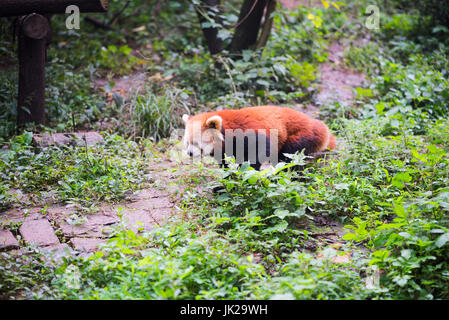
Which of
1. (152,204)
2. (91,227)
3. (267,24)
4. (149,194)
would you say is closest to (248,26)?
(267,24)

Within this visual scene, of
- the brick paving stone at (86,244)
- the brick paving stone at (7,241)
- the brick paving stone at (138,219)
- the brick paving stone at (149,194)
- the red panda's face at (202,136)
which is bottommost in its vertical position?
the brick paving stone at (86,244)

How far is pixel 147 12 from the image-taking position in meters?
7.84

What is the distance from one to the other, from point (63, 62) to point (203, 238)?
4.45 meters

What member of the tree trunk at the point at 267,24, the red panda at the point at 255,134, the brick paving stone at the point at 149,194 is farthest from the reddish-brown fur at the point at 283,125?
the tree trunk at the point at 267,24

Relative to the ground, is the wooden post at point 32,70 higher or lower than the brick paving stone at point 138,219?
higher

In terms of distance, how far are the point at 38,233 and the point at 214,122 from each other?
1576 millimetres

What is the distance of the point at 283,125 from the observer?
148 inches

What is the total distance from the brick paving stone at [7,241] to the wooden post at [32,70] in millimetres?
2114

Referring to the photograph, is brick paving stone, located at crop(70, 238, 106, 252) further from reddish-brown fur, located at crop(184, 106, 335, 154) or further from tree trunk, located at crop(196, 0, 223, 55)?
tree trunk, located at crop(196, 0, 223, 55)

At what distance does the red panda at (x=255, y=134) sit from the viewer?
357 centimetres

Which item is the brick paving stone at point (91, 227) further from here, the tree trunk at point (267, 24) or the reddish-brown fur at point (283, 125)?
the tree trunk at point (267, 24)

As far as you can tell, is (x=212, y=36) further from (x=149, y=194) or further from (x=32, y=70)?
(x=149, y=194)

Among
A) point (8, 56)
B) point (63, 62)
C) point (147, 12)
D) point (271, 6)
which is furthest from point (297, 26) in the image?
point (8, 56)
